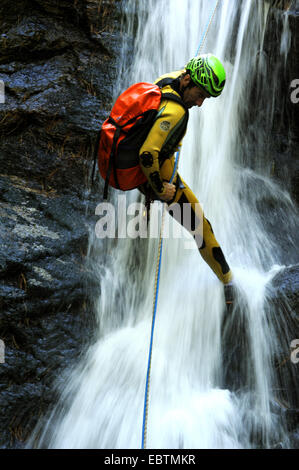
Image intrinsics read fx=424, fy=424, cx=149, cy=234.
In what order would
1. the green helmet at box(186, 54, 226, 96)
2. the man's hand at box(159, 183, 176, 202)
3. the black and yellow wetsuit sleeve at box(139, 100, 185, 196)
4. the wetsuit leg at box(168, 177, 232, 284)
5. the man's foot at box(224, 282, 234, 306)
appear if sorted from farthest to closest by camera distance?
the man's foot at box(224, 282, 234, 306)
the wetsuit leg at box(168, 177, 232, 284)
the man's hand at box(159, 183, 176, 202)
the green helmet at box(186, 54, 226, 96)
the black and yellow wetsuit sleeve at box(139, 100, 185, 196)

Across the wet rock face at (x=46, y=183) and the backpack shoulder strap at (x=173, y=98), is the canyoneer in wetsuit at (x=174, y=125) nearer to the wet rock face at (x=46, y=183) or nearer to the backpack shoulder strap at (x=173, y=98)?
the backpack shoulder strap at (x=173, y=98)

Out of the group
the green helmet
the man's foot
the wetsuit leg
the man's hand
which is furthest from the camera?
the man's foot

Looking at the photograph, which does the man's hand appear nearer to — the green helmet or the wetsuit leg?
the wetsuit leg

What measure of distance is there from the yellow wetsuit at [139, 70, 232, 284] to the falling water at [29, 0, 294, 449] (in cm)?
81

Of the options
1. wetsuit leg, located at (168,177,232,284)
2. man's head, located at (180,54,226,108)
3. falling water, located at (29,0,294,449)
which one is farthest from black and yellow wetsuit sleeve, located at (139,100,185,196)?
falling water, located at (29,0,294,449)

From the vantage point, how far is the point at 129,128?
3.21m

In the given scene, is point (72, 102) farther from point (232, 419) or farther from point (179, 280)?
point (232, 419)

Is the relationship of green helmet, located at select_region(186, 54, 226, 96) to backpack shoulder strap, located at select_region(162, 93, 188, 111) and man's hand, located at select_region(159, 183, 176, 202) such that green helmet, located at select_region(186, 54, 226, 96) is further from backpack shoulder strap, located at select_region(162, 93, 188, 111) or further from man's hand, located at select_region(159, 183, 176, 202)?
man's hand, located at select_region(159, 183, 176, 202)

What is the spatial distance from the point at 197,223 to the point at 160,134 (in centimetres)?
104

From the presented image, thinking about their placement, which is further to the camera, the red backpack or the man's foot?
the man's foot

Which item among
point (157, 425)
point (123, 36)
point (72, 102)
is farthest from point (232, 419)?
point (123, 36)

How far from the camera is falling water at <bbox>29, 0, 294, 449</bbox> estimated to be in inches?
136

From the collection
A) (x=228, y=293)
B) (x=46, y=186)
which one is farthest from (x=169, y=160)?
(x=46, y=186)

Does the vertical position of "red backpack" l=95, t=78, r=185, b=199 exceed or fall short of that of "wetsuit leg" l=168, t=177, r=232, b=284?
it exceeds it
